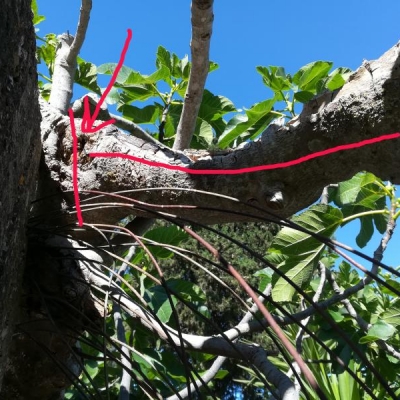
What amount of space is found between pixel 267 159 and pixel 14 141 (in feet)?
1.35

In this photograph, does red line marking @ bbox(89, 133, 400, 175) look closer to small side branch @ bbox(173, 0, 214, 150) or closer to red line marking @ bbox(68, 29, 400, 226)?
red line marking @ bbox(68, 29, 400, 226)

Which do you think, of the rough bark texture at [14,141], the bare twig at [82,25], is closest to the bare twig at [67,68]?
the bare twig at [82,25]

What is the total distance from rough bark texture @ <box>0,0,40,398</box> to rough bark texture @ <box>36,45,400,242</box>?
18 cm

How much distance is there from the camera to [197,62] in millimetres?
1337

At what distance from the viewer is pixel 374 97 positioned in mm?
824

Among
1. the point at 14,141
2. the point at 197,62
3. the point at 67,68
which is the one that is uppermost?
the point at 67,68

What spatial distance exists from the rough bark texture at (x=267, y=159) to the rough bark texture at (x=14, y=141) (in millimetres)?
177

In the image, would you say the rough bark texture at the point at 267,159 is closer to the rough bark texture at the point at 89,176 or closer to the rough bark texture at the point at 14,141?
the rough bark texture at the point at 89,176

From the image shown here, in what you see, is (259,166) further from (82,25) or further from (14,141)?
(82,25)

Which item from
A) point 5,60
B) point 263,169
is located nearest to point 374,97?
point 263,169

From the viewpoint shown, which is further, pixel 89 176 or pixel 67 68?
pixel 67 68

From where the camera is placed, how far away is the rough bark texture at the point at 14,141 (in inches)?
27.4

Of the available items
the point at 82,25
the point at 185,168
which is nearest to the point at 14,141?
the point at 185,168

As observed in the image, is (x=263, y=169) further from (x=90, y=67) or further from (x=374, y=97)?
(x=90, y=67)
